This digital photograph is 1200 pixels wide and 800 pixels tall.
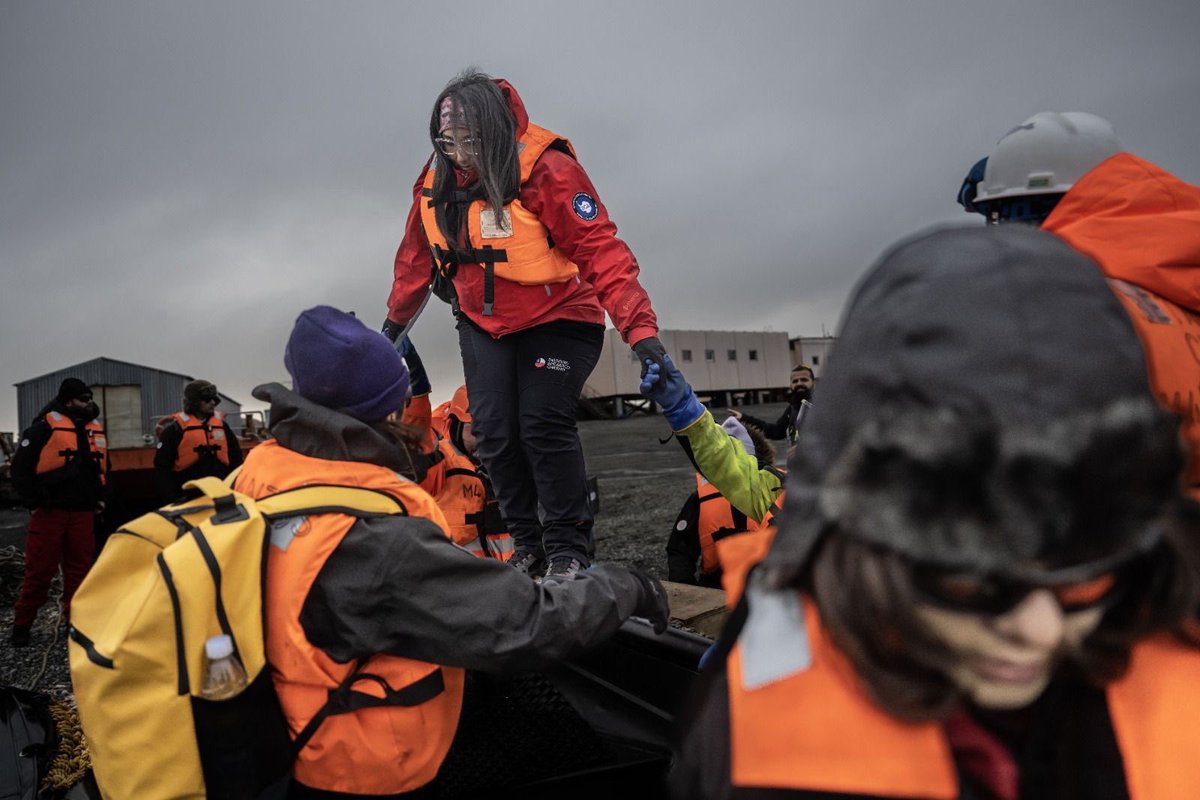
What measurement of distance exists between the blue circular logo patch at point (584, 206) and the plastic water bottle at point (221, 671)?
1.90m

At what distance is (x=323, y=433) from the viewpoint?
1.94 metres

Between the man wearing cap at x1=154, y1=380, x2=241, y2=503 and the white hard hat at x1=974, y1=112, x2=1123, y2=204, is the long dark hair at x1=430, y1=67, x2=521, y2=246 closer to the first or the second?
the white hard hat at x1=974, y1=112, x2=1123, y2=204

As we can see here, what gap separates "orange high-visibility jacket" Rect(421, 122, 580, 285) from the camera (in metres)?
2.86

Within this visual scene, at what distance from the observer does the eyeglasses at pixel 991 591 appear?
717 mm

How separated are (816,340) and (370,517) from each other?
33465 millimetres

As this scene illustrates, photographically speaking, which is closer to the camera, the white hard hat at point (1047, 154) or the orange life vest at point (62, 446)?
the white hard hat at point (1047, 154)

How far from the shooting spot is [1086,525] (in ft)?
2.27

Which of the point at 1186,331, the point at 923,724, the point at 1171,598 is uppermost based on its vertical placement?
the point at 1186,331

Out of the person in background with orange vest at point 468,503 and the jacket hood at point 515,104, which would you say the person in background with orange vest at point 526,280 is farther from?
the person in background with orange vest at point 468,503

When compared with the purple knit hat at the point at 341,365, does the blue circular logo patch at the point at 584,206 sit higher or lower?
higher

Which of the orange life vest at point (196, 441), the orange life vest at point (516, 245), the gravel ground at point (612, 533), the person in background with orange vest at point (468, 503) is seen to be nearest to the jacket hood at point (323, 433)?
the orange life vest at point (516, 245)

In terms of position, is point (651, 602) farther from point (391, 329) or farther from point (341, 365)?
point (391, 329)

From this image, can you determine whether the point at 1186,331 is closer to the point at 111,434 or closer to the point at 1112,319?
the point at 1112,319

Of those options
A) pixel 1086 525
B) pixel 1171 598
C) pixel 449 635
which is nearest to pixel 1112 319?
pixel 1086 525
